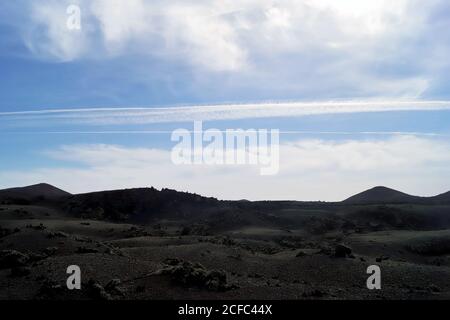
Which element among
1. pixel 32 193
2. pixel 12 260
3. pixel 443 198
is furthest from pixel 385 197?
pixel 12 260

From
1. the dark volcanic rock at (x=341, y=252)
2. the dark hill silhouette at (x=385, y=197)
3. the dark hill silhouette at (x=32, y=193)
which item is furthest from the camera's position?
the dark hill silhouette at (x=385, y=197)

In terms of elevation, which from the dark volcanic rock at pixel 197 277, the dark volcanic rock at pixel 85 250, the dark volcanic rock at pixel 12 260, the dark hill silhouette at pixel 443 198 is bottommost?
the dark volcanic rock at pixel 197 277

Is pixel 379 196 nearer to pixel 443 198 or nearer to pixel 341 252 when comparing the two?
pixel 443 198

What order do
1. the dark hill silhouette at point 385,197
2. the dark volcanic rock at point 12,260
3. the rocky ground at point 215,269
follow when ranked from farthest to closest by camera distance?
the dark hill silhouette at point 385,197, the dark volcanic rock at point 12,260, the rocky ground at point 215,269

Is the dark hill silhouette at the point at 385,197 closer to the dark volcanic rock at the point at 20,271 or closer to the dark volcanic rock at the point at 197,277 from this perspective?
the dark volcanic rock at the point at 197,277

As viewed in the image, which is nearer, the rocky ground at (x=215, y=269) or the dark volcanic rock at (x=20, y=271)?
the rocky ground at (x=215, y=269)

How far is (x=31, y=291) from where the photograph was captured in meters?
16.5

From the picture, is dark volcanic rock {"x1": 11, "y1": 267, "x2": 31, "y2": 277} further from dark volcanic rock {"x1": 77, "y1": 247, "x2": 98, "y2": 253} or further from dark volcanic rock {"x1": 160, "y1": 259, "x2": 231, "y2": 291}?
dark volcanic rock {"x1": 160, "y1": 259, "x2": 231, "y2": 291}

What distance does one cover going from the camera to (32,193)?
2373 inches

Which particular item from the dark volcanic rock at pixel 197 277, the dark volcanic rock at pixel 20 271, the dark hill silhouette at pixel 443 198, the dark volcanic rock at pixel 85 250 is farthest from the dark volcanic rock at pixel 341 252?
the dark hill silhouette at pixel 443 198

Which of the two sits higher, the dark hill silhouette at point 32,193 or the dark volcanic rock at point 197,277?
the dark hill silhouette at point 32,193

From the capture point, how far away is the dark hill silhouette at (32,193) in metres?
53.7
